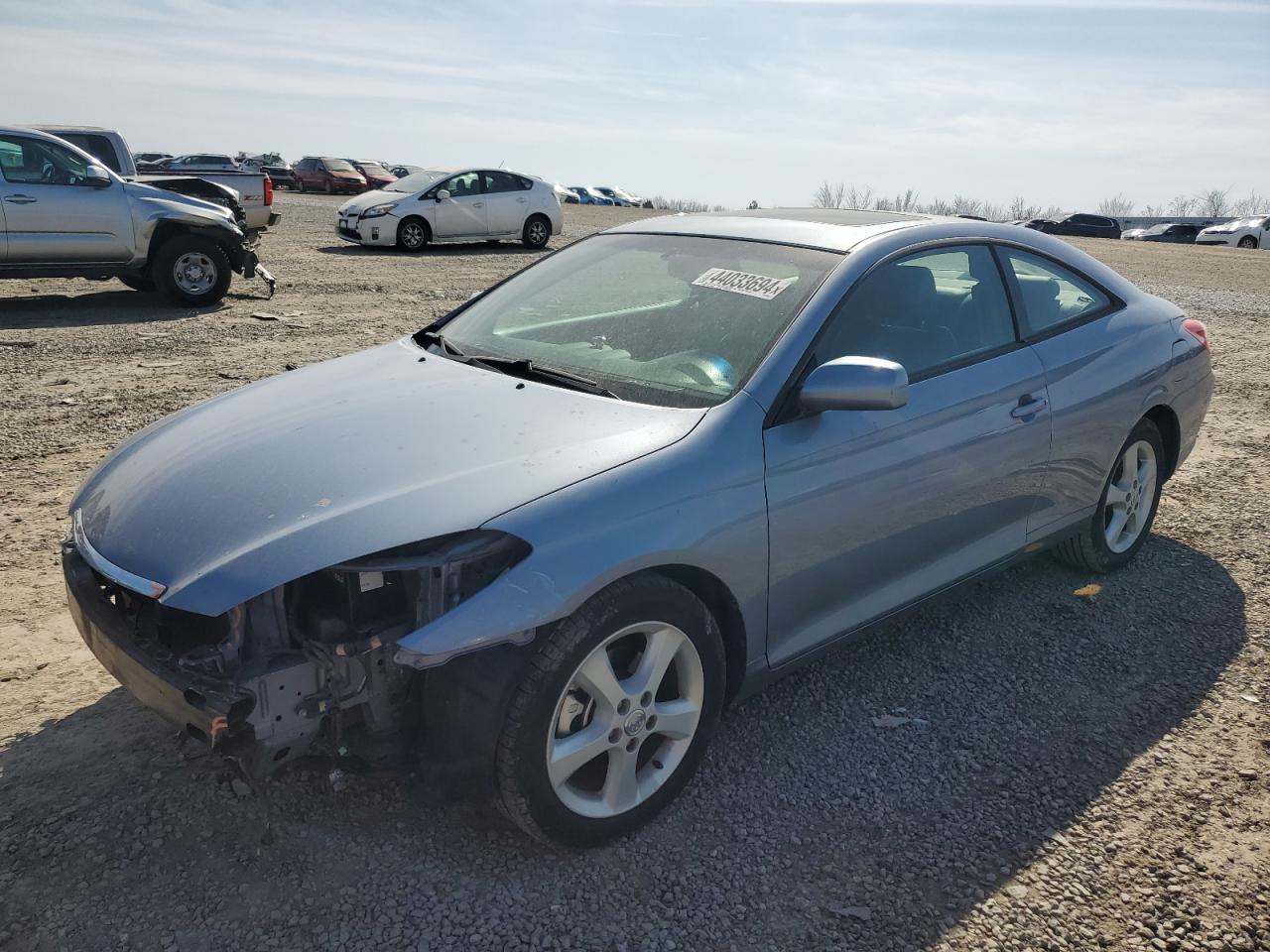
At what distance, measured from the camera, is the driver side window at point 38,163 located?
9.95 meters

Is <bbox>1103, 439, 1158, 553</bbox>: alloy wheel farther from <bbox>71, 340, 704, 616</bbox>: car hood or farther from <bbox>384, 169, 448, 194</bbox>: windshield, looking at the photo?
<bbox>384, 169, 448, 194</bbox>: windshield

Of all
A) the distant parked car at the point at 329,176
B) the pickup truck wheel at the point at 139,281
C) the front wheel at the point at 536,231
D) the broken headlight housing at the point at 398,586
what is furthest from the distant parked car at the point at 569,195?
the broken headlight housing at the point at 398,586

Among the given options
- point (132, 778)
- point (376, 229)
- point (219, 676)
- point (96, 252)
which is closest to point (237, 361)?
point (96, 252)

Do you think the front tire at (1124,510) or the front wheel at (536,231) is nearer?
the front tire at (1124,510)

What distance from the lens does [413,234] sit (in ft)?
58.4

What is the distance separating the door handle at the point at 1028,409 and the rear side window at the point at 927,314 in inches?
9.0

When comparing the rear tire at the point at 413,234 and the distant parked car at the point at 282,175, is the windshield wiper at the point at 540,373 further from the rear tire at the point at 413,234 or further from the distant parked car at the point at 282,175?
the distant parked car at the point at 282,175

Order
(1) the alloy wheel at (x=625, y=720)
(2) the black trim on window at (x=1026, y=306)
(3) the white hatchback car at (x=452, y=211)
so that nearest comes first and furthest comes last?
1. (1) the alloy wheel at (x=625, y=720)
2. (2) the black trim on window at (x=1026, y=306)
3. (3) the white hatchback car at (x=452, y=211)

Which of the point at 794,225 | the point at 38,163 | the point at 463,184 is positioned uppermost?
the point at 463,184

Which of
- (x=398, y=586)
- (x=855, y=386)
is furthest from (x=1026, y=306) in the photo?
(x=398, y=586)

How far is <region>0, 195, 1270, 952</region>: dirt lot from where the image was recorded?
248 centimetres

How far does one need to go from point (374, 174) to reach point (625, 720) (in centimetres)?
4340

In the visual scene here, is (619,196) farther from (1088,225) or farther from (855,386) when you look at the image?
(855,386)

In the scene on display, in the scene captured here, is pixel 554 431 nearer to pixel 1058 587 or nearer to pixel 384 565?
pixel 384 565
